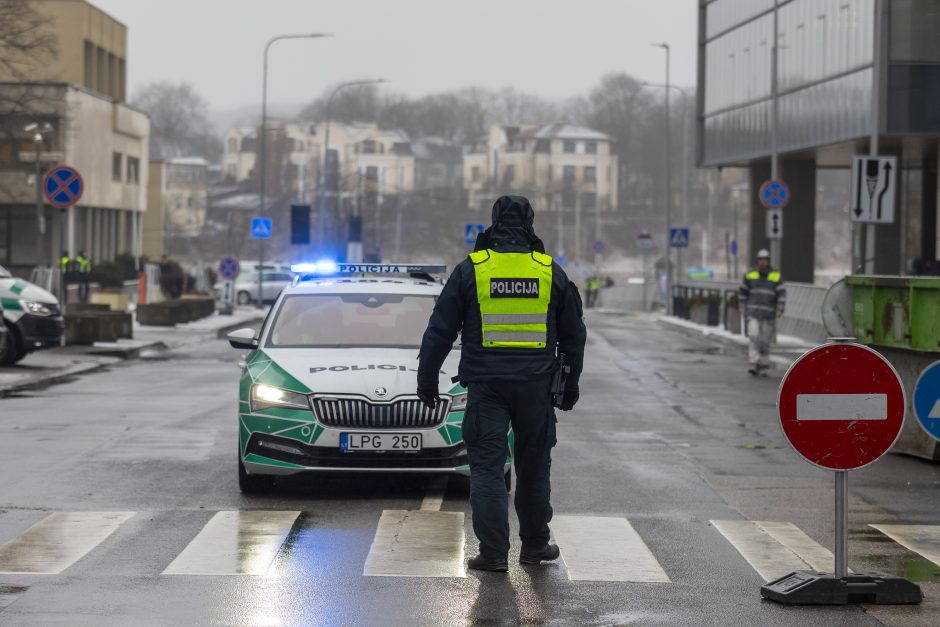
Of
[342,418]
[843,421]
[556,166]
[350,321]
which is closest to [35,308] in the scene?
[350,321]

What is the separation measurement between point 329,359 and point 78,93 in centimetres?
5399

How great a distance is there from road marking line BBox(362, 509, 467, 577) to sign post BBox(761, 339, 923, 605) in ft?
5.67

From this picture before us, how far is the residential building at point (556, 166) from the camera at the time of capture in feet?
557

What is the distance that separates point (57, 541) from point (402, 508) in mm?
2386

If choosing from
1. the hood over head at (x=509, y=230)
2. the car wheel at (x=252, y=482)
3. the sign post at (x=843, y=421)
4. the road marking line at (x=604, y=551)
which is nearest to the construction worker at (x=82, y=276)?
the car wheel at (x=252, y=482)

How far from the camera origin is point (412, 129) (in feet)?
630

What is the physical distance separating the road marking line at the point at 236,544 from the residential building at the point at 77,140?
3956cm

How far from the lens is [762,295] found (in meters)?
26.5

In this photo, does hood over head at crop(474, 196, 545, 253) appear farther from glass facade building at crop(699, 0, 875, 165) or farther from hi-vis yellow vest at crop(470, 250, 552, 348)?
glass facade building at crop(699, 0, 875, 165)

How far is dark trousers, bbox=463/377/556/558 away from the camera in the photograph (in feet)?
27.6

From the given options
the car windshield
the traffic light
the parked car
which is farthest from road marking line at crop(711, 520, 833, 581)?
the parked car

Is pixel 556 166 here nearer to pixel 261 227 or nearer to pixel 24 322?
pixel 261 227

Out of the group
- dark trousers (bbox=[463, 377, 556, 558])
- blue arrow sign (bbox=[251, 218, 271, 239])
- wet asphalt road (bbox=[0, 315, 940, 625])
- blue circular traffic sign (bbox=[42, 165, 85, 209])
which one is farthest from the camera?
blue arrow sign (bbox=[251, 218, 271, 239])

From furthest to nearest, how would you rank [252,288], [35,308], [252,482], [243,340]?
[252,288], [35,308], [243,340], [252,482]
